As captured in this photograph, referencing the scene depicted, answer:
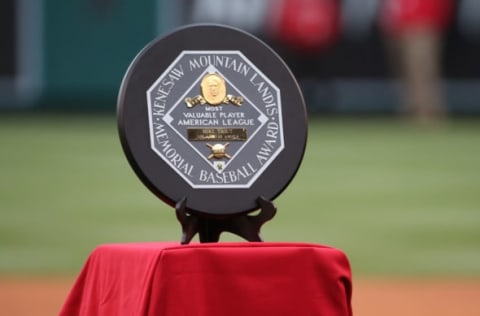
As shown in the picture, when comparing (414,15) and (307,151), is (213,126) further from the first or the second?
(414,15)

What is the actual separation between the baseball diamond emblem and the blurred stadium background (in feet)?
12.6

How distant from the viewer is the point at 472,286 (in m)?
7.41

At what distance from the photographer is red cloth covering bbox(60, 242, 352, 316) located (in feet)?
12.3

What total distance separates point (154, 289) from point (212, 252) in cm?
19

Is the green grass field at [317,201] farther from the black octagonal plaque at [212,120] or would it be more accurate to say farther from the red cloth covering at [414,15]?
the black octagonal plaque at [212,120]

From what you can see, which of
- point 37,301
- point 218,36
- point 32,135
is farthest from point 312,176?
point 218,36

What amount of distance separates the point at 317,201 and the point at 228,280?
25.1ft

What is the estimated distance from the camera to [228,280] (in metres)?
3.81

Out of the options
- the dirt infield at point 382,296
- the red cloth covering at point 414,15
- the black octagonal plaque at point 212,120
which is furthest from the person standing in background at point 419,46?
the black octagonal plaque at point 212,120

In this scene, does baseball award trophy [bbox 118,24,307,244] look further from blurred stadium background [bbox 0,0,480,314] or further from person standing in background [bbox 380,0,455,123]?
person standing in background [bbox 380,0,455,123]

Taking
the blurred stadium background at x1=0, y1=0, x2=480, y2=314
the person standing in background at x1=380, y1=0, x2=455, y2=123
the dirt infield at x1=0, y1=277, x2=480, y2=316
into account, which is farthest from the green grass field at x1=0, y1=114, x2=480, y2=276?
the person standing in background at x1=380, y1=0, x2=455, y2=123

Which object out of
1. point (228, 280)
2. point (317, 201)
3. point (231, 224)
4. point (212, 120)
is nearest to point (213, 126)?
point (212, 120)

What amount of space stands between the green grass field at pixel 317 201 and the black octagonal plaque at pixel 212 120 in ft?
12.6

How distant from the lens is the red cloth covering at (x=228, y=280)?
3.74 meters
